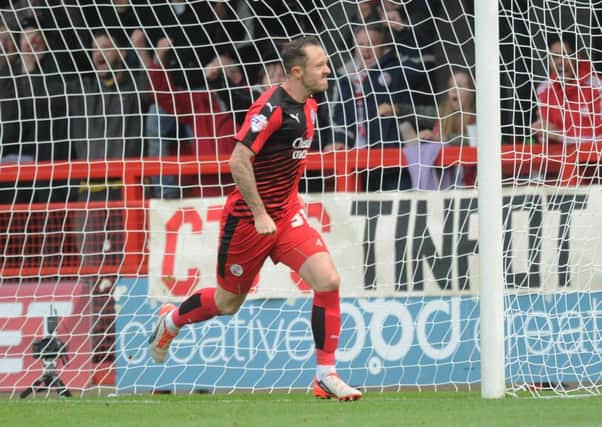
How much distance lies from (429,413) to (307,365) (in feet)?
8.91

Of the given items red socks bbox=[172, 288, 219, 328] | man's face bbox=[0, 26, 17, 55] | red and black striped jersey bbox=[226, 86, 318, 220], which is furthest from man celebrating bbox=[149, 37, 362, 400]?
man's face bbox=[0, 26, 17, 55]

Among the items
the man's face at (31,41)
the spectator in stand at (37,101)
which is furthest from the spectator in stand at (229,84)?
the man's face at (31,41)

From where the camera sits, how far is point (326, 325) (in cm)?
724

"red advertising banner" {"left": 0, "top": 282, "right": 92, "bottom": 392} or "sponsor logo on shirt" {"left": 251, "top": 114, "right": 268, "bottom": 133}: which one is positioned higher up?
"sponsor logo on shirt" {"left": 251, "top": 114, "right": 268, "bottom": 133}

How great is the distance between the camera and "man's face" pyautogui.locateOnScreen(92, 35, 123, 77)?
31.7 feet

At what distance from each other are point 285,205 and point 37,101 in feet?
11.9

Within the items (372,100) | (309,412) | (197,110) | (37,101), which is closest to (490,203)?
(309,412)

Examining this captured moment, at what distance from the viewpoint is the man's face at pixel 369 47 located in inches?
367

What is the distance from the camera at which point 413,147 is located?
934 centimetres

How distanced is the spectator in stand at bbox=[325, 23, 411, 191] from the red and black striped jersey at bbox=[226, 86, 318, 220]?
6.52ft

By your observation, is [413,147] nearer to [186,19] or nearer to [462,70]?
[462,70]

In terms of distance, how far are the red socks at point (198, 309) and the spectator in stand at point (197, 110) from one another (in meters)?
1.76

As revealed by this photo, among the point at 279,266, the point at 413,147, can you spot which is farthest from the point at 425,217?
the point at 279,266

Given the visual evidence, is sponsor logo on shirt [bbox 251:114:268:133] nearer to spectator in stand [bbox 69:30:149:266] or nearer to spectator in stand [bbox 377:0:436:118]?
spectator in stand [bbox 377:0:436:118]
